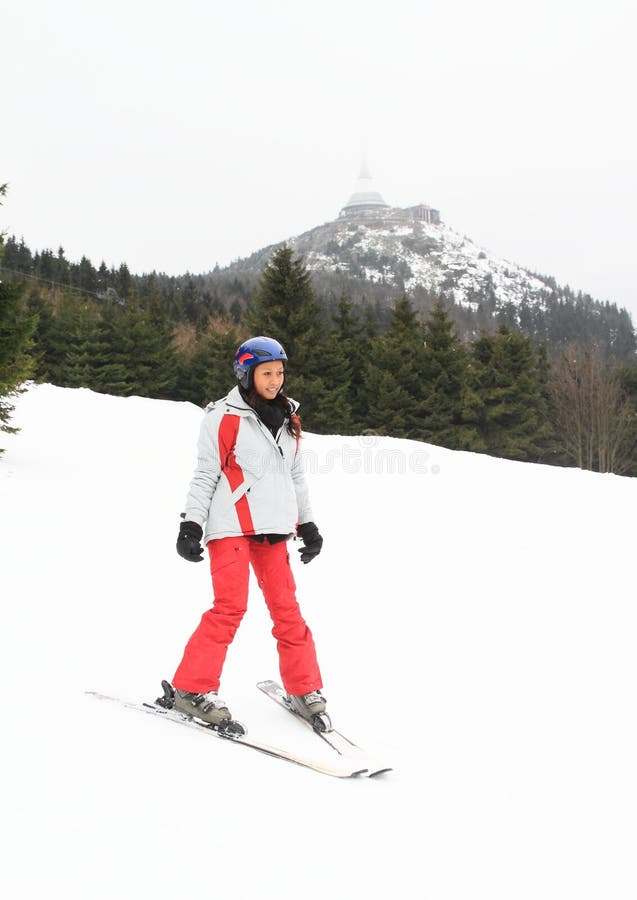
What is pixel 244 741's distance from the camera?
288 centimetres

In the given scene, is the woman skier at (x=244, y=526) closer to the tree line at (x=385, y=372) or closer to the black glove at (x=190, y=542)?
the black glove at (x=190, y=542)

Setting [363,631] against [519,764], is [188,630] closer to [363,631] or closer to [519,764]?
[363,631]

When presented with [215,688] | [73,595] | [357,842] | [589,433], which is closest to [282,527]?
[215,688]

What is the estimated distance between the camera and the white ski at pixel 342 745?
8.84 ft

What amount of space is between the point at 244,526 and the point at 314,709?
920mm

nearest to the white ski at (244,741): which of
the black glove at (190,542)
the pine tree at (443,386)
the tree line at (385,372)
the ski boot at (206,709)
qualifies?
the ski boot at (206,709)

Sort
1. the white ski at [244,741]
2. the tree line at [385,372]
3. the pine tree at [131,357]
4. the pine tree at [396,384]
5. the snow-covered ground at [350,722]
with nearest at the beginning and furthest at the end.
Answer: the snow-covered ground at [350,722]
the white ski at [244,741]
the tree line at [385,372]
the pine tree at [396,384]
the pine tree at [131,357]

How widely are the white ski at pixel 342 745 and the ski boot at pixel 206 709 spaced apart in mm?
364

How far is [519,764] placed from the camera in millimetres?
2877

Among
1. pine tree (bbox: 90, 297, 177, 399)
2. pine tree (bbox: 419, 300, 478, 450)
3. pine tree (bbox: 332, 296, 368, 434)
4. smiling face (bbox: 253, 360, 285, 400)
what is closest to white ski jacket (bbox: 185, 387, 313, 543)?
smiling face (bbox: 253, 360, 285, 400)

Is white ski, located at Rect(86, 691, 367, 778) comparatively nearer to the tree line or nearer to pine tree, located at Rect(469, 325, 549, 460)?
→ the tree line

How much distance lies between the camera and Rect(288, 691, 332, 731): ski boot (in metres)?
3.08

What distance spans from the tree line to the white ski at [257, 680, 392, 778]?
844 inches

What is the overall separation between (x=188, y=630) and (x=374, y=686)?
4.71ft
